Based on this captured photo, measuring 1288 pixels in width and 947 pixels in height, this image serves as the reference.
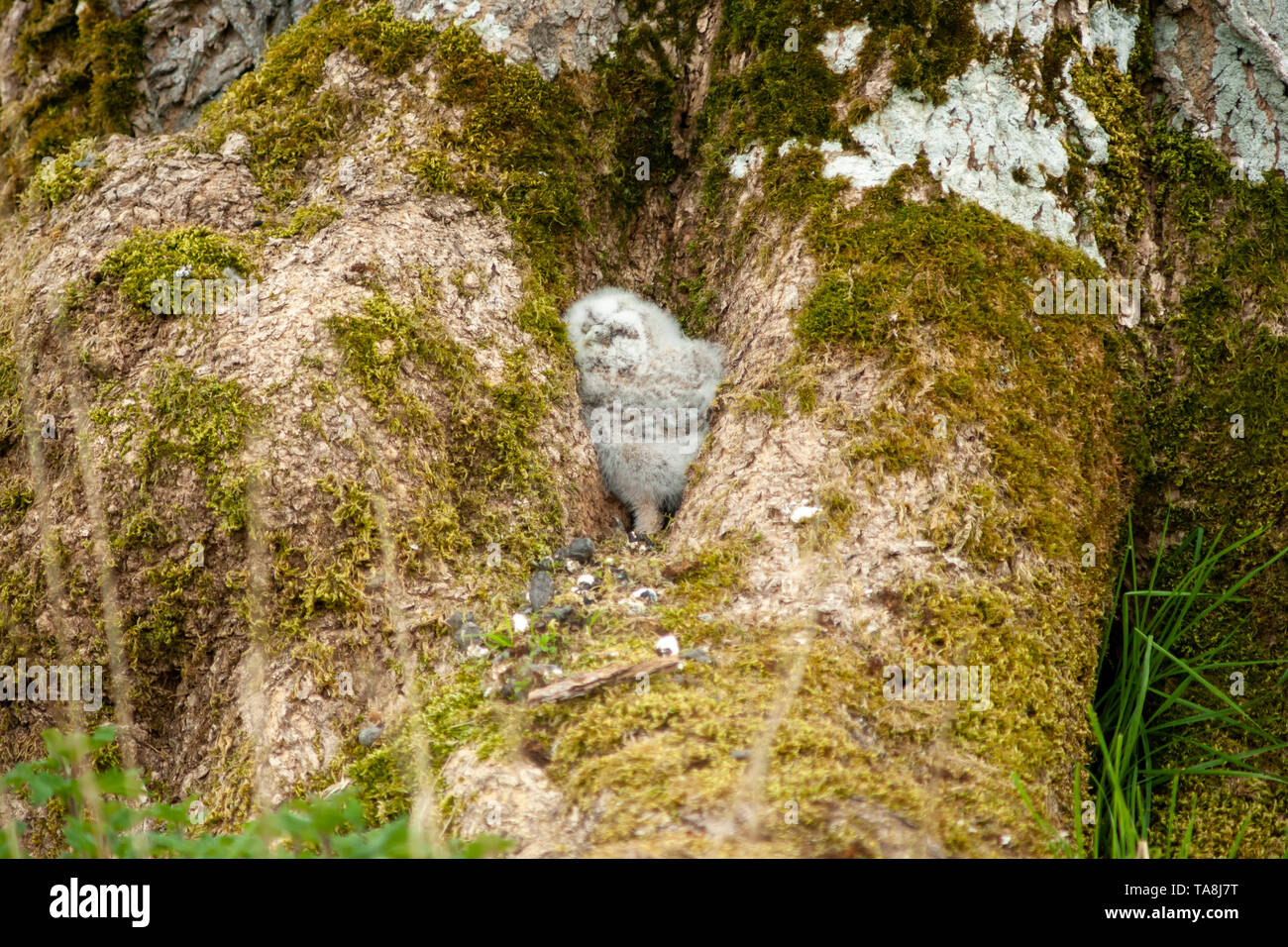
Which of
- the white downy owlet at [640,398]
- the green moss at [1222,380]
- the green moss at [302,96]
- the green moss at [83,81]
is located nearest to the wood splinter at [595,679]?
the white downy owlet at [640,398]

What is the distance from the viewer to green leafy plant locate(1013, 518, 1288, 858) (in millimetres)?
3541

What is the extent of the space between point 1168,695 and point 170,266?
14.7 feet

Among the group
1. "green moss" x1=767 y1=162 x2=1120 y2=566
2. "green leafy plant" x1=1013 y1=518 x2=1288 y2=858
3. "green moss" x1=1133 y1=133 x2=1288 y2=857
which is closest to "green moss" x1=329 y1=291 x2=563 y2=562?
"green moss" x1=767 y1=162 x2=1120 y2=566

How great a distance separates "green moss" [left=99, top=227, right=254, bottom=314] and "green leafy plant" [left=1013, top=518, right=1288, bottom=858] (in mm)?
3913

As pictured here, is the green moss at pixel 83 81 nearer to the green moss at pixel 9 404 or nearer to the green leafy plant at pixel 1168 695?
the green moss at pixel 9 404

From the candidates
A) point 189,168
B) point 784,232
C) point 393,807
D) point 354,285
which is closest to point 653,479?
point 784,232

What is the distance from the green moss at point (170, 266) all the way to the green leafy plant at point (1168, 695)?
391 cm

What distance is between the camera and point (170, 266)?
410 cm

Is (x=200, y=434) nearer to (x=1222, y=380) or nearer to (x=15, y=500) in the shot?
(x=15, y=500)

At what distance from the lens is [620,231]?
5.02 metres

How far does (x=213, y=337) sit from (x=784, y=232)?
254cm

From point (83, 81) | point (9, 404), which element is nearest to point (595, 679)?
point (9, 404)

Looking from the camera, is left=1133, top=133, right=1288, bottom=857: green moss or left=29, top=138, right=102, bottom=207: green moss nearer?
left=1133, top=133, right=1288, bottom=857: green moss

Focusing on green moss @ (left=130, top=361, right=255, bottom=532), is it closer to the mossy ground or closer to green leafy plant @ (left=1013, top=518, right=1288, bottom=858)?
the mossy ground
